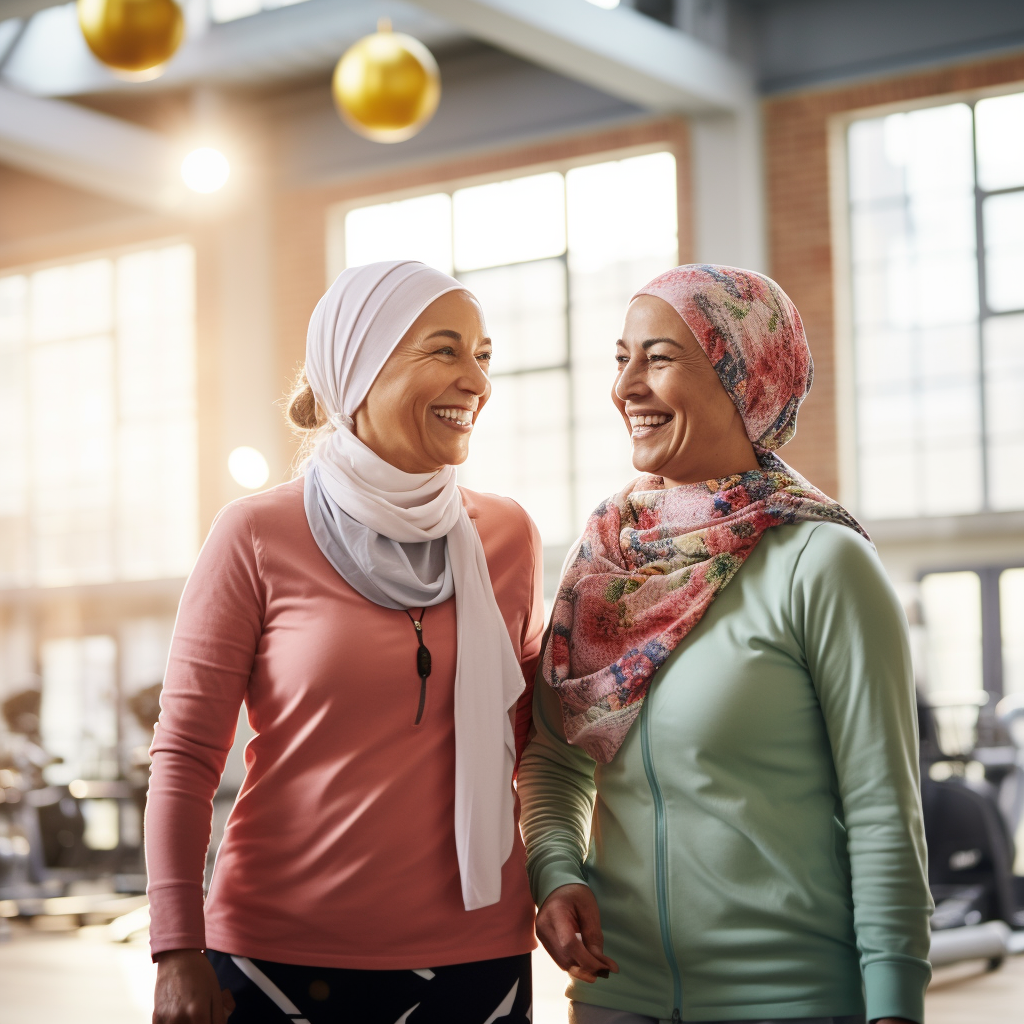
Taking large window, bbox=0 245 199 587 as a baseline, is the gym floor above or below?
below

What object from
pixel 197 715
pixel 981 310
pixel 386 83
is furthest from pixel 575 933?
pixel 981 310

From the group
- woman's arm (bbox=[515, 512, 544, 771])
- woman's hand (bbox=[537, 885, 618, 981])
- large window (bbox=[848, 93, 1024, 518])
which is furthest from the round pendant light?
large window (bbox=[848, 93, 1024, 518])

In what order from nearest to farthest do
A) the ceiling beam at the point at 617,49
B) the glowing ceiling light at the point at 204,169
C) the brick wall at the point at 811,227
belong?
1. the ceiling beam at the point at 617,49
2. the glowing ceiling light at the point at 204,169
3. the brick wall at the point at 811,227

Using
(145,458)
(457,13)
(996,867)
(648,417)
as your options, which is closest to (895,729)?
(648,417)

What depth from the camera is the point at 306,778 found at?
1521 mm

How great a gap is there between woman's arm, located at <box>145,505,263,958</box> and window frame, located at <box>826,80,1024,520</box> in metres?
5.92

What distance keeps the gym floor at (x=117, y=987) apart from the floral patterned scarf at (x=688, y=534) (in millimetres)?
2907

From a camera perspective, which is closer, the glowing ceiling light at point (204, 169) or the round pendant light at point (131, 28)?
the round pendant light at point (131, 28)

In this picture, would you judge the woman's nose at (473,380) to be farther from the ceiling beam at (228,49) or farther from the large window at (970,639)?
the ceiling beam at (228,49)

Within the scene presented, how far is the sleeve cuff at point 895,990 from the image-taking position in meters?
1.31

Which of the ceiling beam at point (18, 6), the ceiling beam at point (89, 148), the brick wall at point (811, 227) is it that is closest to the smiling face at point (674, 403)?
the ceiling beam at point (18, 6)

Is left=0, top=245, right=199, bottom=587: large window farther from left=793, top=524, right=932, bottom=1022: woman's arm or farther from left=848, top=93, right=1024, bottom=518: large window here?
left=793, top=524, right=932, bottom=1022: woman's arm

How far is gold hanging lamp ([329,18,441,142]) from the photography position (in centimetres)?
414

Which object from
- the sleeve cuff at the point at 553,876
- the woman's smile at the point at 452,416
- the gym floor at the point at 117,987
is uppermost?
the woman's smile at the point at 452,416
